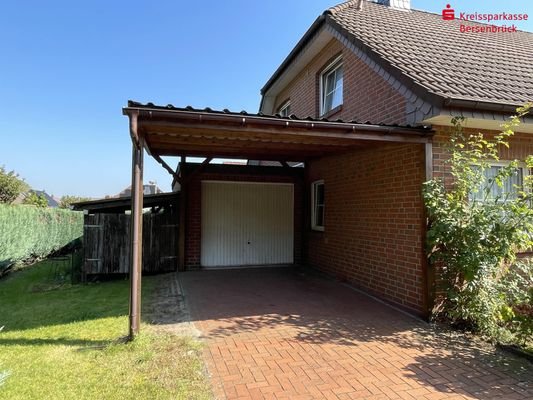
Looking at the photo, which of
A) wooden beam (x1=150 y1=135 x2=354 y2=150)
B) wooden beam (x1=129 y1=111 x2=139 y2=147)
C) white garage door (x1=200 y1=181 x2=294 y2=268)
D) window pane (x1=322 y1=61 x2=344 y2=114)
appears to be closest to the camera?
wooden beam (x1=129 y1=111 x2=139 y2=147)

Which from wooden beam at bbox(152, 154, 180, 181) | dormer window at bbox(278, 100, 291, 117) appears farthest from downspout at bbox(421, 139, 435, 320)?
dormer window at bbox(278, 100, 291, 117)

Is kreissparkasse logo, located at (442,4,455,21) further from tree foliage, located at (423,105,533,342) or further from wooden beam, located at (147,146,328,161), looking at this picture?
tree foliage, located at (423,105,533,342)

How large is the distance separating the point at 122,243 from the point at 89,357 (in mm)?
5625

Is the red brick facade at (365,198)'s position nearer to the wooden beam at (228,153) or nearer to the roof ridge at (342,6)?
the roof ridge at (342,6)

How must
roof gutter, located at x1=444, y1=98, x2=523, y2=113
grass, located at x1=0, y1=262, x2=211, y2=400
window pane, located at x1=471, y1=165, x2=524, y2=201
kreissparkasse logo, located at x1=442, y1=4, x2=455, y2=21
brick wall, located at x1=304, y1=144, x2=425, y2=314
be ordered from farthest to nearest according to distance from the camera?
kreissparkasse logo, located at x1=442, y1=4, x2=455, y2=21 < window pane, located at x1=471, y1=165, x2=524, y2=201 < brick wall, located at x1=304, y1=144, x2=425, y2=314 < roof gutter, located at x1=444, y1=98, x2=523, y2=113 < grass, located at x1=0, y1=262, x2=211, y2=400

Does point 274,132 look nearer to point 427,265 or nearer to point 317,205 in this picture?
point 427,265

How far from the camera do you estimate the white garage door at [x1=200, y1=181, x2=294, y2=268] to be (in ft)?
34.1

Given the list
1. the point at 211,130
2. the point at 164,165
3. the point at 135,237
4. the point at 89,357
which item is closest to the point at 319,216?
the point at 164,165

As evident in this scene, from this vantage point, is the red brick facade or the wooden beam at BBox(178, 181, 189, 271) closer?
the red brick facade

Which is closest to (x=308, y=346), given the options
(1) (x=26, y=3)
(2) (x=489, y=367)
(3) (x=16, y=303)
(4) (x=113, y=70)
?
(2) (x=489, y=367)

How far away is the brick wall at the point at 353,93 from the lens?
6.86 metres

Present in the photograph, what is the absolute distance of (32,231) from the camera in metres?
12.5

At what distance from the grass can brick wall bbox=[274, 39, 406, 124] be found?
5572 millimetres

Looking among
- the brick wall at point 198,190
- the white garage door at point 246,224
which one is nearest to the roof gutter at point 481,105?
the brick wall at point 198,190
